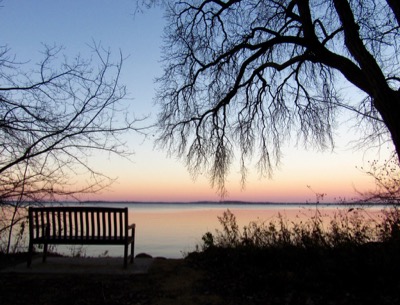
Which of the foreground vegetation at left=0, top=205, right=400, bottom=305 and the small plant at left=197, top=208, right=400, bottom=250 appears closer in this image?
the foreground vegetation at left=0, top=205, right=400, bottom=305

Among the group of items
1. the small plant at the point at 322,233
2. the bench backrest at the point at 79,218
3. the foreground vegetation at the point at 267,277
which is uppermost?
the bench backrest at the point at 79,218

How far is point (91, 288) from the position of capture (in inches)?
225

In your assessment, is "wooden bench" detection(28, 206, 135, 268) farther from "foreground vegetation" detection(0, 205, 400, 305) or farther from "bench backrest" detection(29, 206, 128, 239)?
"foreground vegetation" detection(0, 205, 400, 305)

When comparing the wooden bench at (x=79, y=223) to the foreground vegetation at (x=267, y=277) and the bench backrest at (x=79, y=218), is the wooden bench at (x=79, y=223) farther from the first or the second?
the foreground vegetation at (x=267, y=277)

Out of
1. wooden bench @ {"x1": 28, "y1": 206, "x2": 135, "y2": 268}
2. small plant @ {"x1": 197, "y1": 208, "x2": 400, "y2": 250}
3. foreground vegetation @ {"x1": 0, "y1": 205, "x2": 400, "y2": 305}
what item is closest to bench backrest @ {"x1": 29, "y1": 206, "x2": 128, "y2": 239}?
wooden bench @ {"x1": 28, "y1": 206, "x2": 135, "y2": 268}

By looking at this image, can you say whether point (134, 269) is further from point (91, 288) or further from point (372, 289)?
point (372, 289)

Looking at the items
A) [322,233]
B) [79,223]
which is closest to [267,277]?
[322,233]

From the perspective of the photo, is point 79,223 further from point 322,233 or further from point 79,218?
point 322,233

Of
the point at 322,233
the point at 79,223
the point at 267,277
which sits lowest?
the point at 267,277

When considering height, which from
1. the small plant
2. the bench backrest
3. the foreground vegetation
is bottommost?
the foreground vegetation

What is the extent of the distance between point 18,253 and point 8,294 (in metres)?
3.33

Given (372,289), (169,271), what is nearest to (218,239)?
(169,271)

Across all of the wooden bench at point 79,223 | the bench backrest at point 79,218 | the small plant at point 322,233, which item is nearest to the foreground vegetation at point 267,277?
the small plant at point 322,233

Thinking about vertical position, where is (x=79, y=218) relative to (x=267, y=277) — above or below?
above
